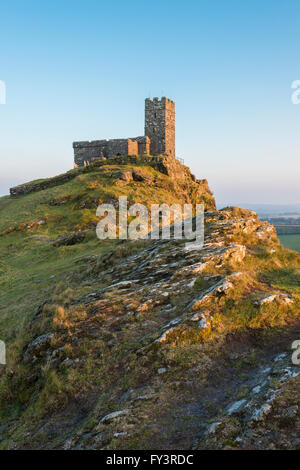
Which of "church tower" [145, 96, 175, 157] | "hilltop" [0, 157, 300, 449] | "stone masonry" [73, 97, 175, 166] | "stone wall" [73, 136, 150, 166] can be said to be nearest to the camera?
"hilltop" [0, 157, 300, 449]

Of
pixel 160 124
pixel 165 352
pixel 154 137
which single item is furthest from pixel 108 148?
pixel 165 352

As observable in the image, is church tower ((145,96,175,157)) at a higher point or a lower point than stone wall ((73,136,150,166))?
higher

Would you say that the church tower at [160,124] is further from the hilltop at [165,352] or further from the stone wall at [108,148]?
the hilltop at [165,352]

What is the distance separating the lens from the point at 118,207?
122ft

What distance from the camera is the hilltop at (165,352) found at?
223 inches

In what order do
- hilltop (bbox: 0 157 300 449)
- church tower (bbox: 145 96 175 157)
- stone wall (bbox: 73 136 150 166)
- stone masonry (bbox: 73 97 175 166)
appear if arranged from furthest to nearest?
stone wall (bbox: 73 136 150 166), stone masonry (bbox: 73 97 175 166), church tower (bbox: 145 96 175 157), hilltop (bbox: 0 157 300 449)

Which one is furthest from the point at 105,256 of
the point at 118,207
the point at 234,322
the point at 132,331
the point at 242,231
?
the point at 118,207

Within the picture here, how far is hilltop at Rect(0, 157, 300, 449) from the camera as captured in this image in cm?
567

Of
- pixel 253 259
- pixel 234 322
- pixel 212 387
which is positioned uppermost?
pixel 253 259

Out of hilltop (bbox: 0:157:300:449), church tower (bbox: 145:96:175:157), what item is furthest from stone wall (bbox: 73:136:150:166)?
hilltop (bbox: 0:157:300:449)

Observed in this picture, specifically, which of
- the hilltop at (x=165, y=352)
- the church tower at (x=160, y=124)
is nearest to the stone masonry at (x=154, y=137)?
the church tower at (x=160, y=124)

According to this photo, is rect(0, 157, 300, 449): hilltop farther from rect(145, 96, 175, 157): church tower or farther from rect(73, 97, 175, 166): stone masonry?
rect(145, 96, 175, 157): church tower
